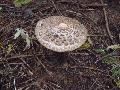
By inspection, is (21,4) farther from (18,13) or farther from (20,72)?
(20,72)

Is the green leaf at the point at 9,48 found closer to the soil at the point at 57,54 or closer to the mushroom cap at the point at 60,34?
the soil at the point at 57,54

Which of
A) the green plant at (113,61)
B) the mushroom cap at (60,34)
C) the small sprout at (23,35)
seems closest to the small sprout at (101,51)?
the green plant at (113,61)

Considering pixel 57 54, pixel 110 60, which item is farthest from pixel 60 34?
pixel 110 60

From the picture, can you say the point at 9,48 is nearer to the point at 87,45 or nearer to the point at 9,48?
the point at 9,48

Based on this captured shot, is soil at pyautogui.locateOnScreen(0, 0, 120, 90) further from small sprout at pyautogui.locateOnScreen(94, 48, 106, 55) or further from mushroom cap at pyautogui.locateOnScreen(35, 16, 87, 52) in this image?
mushroom cap at pyautogui.locateOnScreen(35, 16, 87, 52)

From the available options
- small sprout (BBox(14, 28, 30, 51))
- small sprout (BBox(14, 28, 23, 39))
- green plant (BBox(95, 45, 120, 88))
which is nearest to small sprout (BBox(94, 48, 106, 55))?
green plant (BBox(95, 45, 120, 88))
